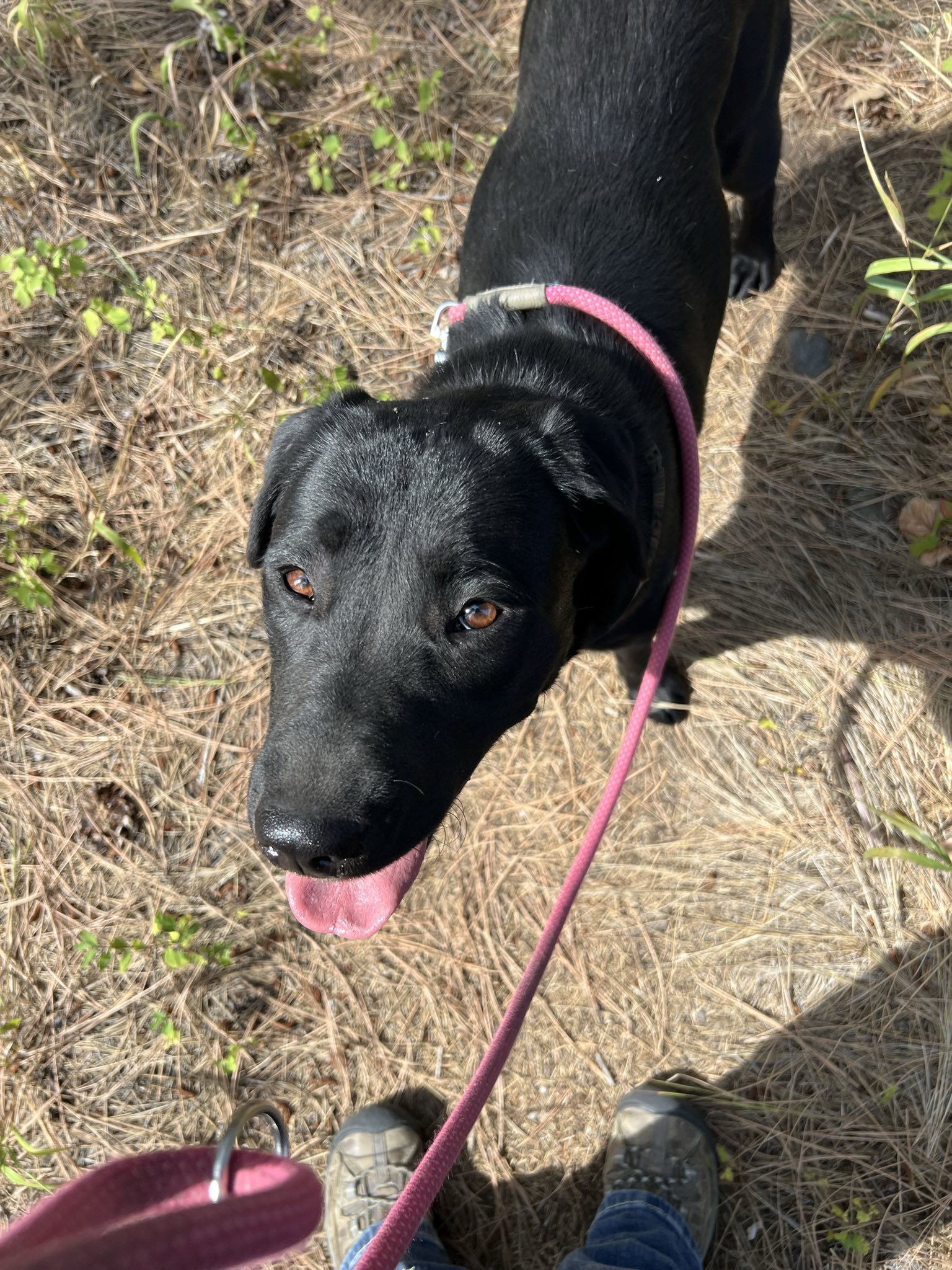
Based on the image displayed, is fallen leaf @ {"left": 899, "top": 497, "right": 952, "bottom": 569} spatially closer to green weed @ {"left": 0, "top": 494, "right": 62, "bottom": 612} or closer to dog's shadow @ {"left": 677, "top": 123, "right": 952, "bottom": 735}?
dog's shadow @ {"left": 677, "top": 123, "right": 952, "bottom": 735}

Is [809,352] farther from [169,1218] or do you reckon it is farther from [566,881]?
[169,1218]

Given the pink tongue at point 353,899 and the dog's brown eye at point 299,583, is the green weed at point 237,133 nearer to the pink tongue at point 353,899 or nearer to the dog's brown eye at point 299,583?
the dog's brown eye at point 299,583

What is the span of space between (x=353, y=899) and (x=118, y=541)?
6.02 feet

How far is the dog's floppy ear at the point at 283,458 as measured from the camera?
2.04 metres

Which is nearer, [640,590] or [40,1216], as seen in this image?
[40,1216]

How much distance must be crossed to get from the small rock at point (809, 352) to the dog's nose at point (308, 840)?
9.03 feet

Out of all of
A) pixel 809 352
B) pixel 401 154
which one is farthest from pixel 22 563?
pixel 809 352

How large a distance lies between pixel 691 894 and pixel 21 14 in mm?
4115

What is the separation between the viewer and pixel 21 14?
335 centimetres

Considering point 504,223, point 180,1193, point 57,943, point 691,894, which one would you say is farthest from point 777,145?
point 57,943

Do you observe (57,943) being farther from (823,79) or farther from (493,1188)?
(823,79)

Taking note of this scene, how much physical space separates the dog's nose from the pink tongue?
40 centimetres

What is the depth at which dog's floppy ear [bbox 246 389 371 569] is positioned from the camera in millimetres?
2043

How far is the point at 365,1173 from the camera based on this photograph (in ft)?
9.18
